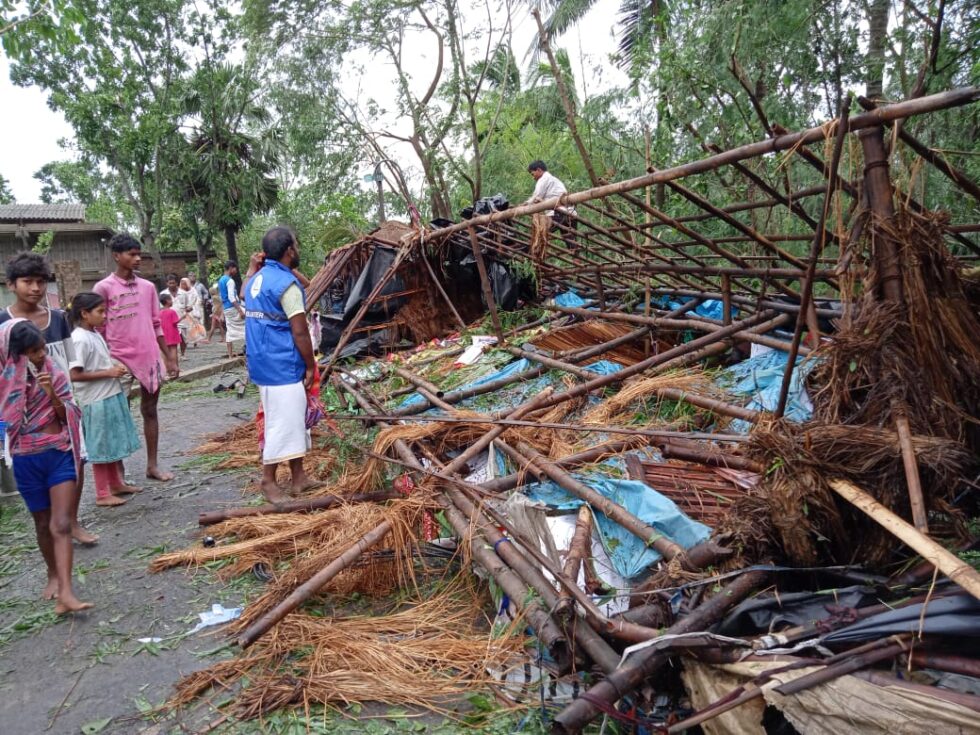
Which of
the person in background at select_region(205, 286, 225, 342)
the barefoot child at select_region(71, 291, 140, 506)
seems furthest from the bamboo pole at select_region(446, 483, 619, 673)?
the person in background at select_region(205, 286, 225, 342)

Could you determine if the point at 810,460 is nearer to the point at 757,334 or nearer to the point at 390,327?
the point at 757,334

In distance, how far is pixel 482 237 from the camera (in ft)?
25.9

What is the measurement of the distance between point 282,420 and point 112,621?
150cm

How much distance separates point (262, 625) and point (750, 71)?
8710 mm

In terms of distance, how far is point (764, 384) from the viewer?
14.2 ft

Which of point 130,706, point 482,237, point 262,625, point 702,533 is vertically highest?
point 482,237

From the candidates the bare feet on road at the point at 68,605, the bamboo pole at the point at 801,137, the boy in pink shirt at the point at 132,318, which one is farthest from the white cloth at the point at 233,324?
the bamboo pole at the point at 801,137

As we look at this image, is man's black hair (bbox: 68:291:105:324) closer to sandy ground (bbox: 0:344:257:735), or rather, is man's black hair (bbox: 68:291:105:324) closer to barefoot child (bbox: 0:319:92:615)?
barefoot child (bbox: 0:319:92:615)

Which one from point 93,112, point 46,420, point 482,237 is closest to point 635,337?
point 482,237

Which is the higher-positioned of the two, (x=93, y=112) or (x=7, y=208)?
(x=93, y=112)

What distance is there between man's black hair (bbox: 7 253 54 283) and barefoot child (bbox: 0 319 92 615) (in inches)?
13.2

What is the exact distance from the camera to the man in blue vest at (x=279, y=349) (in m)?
4.42

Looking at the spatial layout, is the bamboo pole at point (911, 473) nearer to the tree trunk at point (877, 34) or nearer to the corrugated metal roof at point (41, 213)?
the tree trunk at point (877, 34)

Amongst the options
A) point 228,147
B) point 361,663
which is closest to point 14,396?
point 361,663
